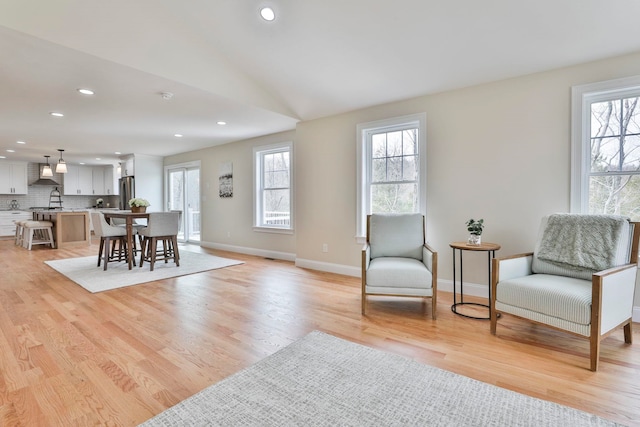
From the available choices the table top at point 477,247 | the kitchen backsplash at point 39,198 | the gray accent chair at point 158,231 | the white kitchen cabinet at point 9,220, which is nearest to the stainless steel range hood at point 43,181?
the kitchen backsplash at point 39,198

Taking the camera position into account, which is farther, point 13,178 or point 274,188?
point 13,178

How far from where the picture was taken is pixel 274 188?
577cm

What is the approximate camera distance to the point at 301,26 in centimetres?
300

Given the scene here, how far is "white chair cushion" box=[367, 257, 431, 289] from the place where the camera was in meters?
2.74

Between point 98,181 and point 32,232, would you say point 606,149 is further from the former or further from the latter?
point 98,181

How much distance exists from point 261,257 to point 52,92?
367 cm

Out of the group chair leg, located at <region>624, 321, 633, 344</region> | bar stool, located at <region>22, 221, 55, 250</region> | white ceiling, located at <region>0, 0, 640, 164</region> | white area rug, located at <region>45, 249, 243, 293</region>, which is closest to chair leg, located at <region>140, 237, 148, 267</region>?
white area rug, located at <region>45, 249, 243, 293</region>

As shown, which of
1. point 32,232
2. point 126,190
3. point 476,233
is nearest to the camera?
point 476,233

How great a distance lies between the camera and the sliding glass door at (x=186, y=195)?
24.7ft

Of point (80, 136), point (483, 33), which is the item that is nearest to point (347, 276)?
point (483, 33)

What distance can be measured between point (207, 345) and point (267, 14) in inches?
115

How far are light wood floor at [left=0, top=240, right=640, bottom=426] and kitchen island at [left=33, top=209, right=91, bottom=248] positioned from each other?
146 inches

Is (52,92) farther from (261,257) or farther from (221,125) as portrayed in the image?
(261,257)

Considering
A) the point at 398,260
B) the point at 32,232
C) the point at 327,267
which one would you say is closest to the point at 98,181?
the point at 32,232
